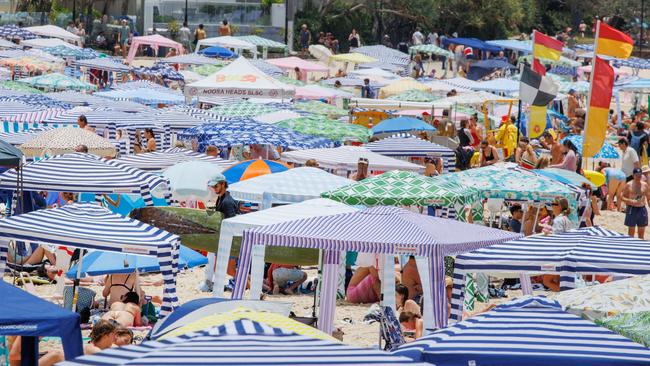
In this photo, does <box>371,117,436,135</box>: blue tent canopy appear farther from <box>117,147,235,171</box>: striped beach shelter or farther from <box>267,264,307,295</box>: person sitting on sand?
<box>267,264,307,295</box>: person sitting on sand

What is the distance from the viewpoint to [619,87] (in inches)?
1380

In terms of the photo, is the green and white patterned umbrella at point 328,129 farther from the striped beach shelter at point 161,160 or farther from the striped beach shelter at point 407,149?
the striped beach shelter at point 161,160

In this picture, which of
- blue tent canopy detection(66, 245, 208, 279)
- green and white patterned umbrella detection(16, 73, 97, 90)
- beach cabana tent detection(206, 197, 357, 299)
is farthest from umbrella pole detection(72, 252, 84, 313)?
green and white patterned umbrella detection(16, 73, 97, 90)

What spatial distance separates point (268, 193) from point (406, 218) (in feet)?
8.50

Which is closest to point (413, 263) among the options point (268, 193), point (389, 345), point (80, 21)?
point (268, 193)

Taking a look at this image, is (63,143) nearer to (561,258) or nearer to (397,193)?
(397,193)

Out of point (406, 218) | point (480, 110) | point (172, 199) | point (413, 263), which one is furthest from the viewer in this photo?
point (480, 110)

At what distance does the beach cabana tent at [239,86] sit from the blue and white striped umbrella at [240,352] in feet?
54.8

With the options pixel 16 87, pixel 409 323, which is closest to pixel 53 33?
pixel 16 87

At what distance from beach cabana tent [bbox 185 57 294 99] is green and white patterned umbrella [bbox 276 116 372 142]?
1.87m

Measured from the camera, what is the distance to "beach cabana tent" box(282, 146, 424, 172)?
15.9m

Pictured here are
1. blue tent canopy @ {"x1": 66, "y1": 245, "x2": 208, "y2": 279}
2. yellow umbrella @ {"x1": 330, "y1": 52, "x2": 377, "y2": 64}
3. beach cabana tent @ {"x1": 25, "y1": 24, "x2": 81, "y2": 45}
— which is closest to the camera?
blue tent canopy @ {"x1": 66, "y1": 245, "x2": 208, "y2": 279}

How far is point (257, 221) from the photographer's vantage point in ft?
33.7

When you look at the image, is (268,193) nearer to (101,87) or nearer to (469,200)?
(469,200)
